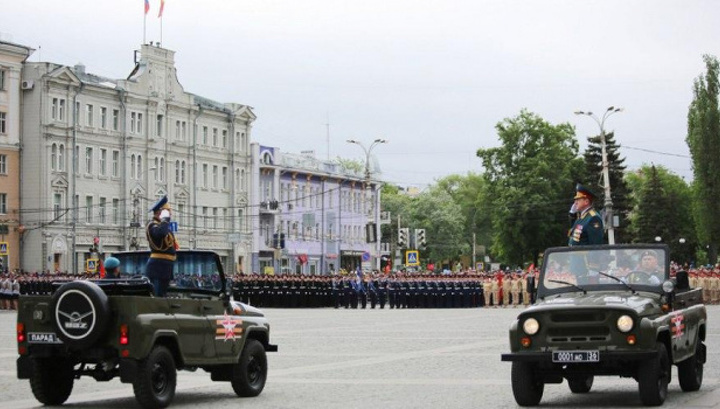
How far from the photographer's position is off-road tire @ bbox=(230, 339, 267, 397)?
17.1 m

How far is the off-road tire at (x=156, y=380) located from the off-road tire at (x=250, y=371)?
147cm

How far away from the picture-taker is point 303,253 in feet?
367

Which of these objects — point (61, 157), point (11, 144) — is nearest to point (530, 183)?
point (61, 157)

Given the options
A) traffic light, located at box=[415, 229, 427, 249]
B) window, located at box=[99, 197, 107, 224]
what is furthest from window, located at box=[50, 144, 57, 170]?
traffic light, located at box=[415, 229, 427, 249]

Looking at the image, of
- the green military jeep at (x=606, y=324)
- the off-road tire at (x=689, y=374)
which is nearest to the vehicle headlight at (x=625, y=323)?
the green military jeep at (x=606, y=324)

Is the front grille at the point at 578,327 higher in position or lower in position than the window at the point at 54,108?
lower

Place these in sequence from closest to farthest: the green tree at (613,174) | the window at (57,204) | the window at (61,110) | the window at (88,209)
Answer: the window at (57,204) < the window at (61,110) < the window at (88,209) < the green tree at (613,174)

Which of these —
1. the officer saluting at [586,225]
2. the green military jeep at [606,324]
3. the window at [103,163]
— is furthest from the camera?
the window at [103,163]

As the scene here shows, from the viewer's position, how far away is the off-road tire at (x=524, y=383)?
50.1 feet

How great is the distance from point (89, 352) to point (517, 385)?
449 centimetres

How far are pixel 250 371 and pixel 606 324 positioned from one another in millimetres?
4713

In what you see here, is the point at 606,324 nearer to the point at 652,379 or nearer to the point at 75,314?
the point at 652,379

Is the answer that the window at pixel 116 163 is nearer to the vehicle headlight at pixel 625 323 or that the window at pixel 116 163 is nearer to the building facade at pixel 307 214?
the building facade at pixel 307 214

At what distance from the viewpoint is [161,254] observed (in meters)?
17.2
